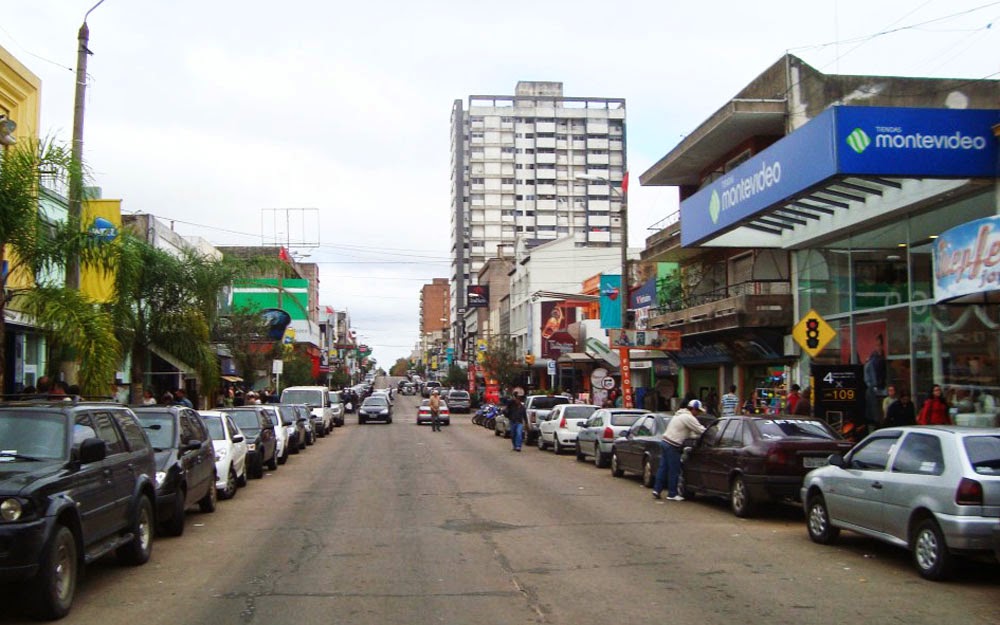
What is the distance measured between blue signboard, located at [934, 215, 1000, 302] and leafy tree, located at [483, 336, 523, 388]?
44430 millimetres

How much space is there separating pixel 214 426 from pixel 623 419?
32.8 feet

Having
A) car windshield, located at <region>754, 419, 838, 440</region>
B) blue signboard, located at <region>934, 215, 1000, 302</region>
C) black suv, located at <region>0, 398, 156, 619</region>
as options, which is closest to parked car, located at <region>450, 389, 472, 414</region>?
blue signboard, located at <region>934, 215, 1000, 302</region>

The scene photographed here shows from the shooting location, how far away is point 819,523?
11492mm

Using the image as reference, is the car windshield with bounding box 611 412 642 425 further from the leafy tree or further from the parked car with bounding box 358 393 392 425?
the leafy tree

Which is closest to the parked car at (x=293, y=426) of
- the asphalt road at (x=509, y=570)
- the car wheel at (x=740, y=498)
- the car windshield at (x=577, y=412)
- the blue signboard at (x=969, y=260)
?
the car windshield at (x=577, y=412)

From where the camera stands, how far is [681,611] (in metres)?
7.91

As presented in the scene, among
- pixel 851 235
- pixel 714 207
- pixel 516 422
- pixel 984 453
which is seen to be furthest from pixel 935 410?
pixel 516 422

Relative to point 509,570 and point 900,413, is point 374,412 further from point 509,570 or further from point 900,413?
point 509,570

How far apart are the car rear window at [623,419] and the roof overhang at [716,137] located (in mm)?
9136

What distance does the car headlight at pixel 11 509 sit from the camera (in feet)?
23.5

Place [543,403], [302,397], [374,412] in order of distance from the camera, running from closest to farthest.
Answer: [543,403] → [302,397] → [374,412]

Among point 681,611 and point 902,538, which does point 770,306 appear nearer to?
point 902,538

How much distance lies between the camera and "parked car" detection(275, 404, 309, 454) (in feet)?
88.7

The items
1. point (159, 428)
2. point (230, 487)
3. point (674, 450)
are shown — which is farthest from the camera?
point (230, 487)
